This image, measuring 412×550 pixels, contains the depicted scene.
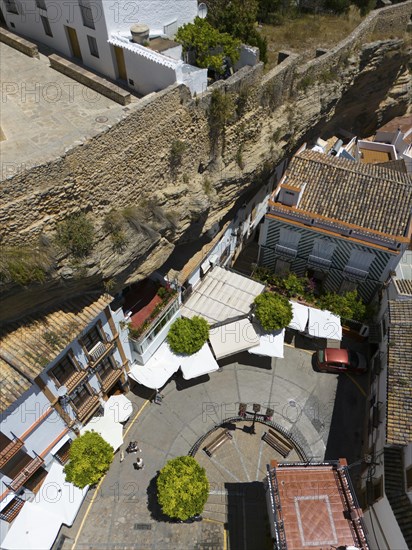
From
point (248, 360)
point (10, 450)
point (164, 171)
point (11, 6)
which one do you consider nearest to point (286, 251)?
point (248, 360)

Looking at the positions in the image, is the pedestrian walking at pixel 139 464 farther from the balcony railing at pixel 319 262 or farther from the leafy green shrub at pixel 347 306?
the balcony railing at pixel 319 262

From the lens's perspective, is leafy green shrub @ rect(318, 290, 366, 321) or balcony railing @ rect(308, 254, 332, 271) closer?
leafy green shrub @ rect(318, 290, 366, 321)

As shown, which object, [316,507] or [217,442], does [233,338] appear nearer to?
[217,442]

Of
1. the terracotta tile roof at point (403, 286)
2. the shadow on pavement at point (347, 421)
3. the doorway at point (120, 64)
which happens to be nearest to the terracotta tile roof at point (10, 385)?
the doorway at point (120, 64)

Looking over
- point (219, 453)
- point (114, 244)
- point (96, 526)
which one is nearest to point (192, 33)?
point (114, 244)

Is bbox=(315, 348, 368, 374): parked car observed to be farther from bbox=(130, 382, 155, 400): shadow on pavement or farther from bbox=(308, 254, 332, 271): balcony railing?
bbox=(130, 382, 155, 400): shadow on pavement

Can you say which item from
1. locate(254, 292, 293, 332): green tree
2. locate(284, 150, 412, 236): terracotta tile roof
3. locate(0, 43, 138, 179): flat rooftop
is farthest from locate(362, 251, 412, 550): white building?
locate(0, 43, 138, 179): flat rooftop

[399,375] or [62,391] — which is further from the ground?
[62,391]
